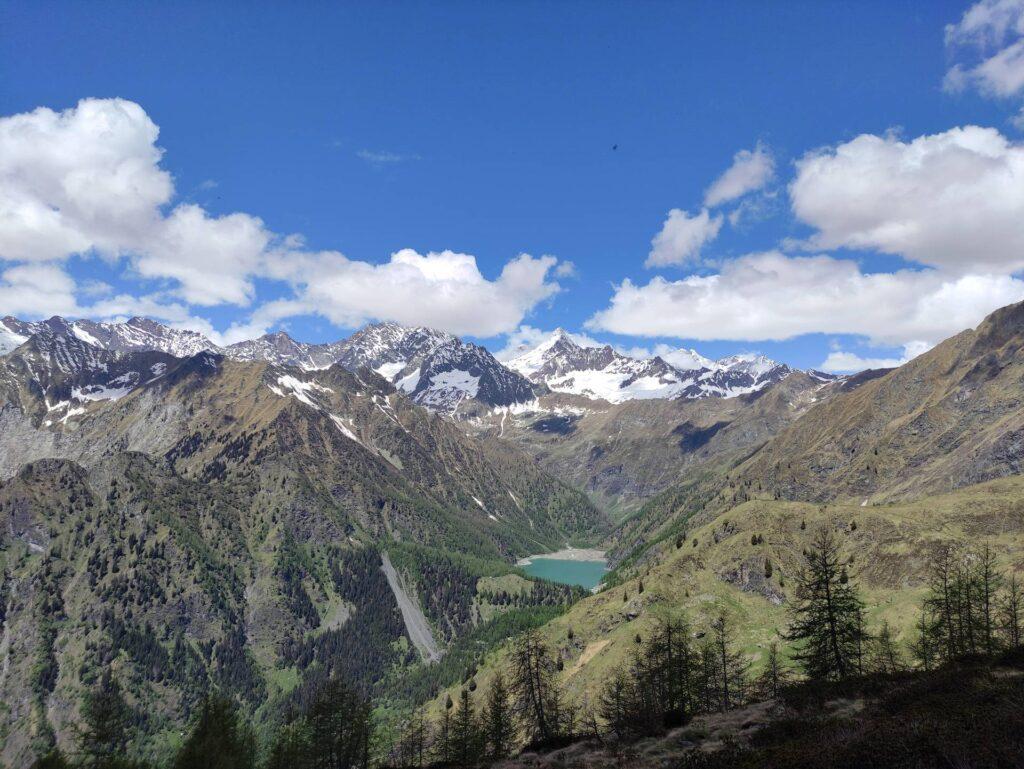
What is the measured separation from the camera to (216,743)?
6600 centimetres

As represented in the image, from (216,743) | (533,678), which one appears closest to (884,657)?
(533,678)

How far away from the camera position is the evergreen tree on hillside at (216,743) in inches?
2509

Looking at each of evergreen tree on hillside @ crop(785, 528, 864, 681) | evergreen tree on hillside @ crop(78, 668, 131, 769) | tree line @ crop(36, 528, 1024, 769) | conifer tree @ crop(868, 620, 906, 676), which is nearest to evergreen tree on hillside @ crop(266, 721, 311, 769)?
tree line @ crop(36, 528, 1024, 769)

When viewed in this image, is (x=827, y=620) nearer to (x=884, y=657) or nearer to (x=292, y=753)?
(x=884, y=657)

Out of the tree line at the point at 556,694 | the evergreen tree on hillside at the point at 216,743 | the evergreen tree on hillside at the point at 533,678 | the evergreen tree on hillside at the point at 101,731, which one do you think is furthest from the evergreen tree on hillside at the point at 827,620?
the evergreen tree on hillside at the point at 101,731

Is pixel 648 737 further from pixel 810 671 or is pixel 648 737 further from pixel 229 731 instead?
pixel 229 731

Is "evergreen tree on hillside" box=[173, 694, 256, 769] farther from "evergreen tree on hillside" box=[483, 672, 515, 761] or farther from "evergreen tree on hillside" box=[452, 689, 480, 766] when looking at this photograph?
"evergreen tree on hillside" box=[483, 672, 515, 761]

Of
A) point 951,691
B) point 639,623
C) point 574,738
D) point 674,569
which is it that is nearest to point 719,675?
point 574,738

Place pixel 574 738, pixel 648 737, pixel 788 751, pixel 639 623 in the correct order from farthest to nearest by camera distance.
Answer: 1. pixel 639 623
2. pixel 574 738
3. pixel 648 737
4. pixel 788 751

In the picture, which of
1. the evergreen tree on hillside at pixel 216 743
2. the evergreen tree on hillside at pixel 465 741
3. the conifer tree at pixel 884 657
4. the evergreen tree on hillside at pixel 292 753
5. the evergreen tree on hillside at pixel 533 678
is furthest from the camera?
the conifer tree at pixel 884 657

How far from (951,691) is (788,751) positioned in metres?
13.0

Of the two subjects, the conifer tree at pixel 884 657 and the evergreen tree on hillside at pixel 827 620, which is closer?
the evergreen tree on hillside at pixel 827 620

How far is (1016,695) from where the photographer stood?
29.0m

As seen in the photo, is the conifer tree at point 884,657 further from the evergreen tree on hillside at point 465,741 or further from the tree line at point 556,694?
the evergreen tree on hillside at point 465,741
